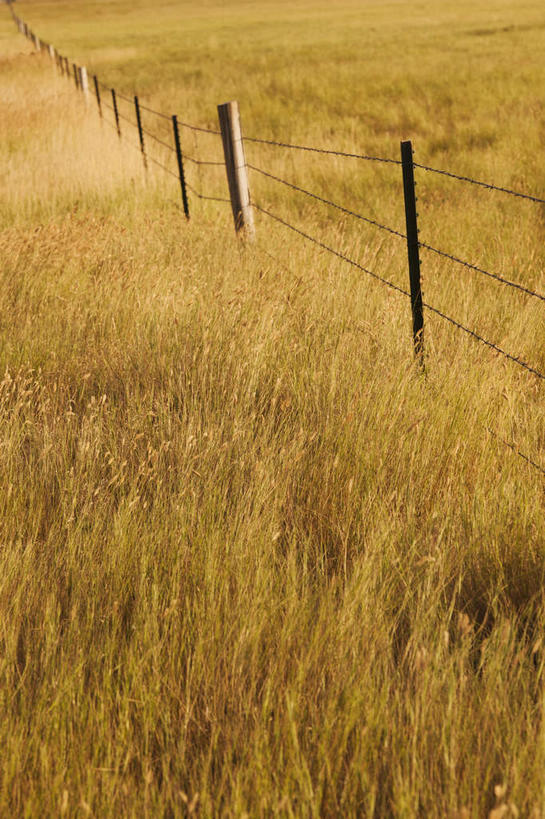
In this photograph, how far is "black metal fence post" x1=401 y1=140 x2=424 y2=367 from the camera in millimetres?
3344

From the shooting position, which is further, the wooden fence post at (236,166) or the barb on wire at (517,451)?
the wooden fence post at (236,166)

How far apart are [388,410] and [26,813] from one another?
1.99 m

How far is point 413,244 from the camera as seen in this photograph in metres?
3.44

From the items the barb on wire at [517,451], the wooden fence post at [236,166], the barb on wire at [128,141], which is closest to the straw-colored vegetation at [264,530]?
the barb on wire at [517,451]

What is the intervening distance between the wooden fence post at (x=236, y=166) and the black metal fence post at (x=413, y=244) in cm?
257

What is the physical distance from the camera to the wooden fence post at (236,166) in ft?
18.3

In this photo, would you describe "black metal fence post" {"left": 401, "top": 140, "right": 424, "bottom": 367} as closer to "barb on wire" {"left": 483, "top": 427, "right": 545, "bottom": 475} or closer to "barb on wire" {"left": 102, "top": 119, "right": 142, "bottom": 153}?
"barb on wire" {"left": 483, "top": 427, "right": 545, "bottom": 475}

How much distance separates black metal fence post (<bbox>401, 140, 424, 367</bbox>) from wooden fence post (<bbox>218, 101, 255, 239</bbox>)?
2.57 metres

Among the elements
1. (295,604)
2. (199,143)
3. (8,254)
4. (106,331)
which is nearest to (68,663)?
(295,604)

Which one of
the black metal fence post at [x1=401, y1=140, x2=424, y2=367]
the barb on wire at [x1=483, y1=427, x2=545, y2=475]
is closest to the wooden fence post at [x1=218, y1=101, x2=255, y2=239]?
the black metal fence post at [x1=401, y1=140, x2=424, y2=367]

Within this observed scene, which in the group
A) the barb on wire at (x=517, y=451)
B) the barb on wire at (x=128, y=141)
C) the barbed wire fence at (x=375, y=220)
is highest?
the barb on wire at (x=128, y=141)

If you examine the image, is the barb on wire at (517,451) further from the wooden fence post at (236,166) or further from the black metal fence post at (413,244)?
the wooden fence post at (236,166)

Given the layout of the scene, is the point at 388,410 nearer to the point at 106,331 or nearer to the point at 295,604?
the point at 295,604

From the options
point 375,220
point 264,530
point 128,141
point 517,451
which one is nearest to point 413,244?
point 517,451
